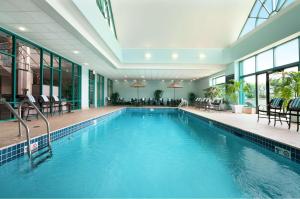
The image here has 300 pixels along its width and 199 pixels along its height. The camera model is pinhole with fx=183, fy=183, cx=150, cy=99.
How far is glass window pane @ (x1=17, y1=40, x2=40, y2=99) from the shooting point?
564cm

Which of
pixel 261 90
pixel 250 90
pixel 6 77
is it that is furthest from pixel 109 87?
pixel 261 90

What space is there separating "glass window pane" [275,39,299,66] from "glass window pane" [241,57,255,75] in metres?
1.73

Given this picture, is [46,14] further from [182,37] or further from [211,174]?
[182,37]

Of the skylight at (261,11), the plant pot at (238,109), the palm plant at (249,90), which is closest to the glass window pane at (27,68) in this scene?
the plant pot at (238,109)

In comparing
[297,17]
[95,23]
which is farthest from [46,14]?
[297,17]

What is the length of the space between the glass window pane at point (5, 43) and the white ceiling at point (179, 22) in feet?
16.1

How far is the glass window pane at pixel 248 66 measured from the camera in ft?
29.6

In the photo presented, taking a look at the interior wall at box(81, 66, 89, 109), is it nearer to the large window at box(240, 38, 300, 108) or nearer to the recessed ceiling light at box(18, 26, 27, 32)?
the recessed ceiling light at box(18, 26, 27, 32)

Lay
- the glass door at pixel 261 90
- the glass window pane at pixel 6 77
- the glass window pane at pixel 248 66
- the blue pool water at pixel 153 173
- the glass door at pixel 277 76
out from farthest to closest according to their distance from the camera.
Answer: the glass window pane at pixel 248 66 → the glass door at pixel 261 90 → the glass door at pixel 277 76 → the glass window pane at pixel 6 77 → the blue pool water at pixel 153 173

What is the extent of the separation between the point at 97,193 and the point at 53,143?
2289 mm

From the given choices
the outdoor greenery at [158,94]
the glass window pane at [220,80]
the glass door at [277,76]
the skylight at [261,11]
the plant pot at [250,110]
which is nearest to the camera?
the glass door at [277,76]

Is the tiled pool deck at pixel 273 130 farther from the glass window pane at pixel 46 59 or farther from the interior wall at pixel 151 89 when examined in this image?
the interior wall at pixel 151 89

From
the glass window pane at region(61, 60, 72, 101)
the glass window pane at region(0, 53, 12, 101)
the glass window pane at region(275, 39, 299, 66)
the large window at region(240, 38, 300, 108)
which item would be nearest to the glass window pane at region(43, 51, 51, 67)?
the glass window pane at region(61, 60, 72, 101)

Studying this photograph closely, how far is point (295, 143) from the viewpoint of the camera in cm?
280
